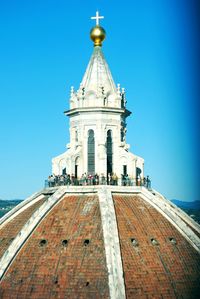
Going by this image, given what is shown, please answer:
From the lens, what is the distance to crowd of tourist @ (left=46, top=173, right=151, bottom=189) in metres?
48.9

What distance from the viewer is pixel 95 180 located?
1919 inches

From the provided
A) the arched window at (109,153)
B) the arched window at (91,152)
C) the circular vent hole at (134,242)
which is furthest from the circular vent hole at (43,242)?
the arched window at (109,153)

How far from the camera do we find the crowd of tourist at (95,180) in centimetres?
4891

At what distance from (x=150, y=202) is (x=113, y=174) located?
381cm

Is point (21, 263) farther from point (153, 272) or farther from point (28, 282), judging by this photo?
point (153, 272)

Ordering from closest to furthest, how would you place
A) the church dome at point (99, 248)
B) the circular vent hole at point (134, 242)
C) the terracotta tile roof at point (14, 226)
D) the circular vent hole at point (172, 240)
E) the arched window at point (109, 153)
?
1. the church dome at point (99, 248)
2. the circular vent hole at point (134, 242)
3. the circular vent hole at point (172, 240)
4. the terracotta tile roof at point (14, 226)
5. the arched window at point (109, 153)

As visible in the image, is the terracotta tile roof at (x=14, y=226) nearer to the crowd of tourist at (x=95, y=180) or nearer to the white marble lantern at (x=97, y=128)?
the crowd of tourist at (x=95, y=180)

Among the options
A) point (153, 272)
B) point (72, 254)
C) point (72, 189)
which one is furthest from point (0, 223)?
point (153, 272)

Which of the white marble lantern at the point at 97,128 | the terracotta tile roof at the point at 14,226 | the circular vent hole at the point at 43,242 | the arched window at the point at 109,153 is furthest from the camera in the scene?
the arched window at the point at 109,153

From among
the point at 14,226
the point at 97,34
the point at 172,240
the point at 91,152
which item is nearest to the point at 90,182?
the point at 91,152

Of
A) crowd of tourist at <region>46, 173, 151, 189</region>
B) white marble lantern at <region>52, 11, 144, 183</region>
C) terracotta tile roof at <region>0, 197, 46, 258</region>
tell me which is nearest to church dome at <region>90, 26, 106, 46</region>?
white marble lantern at <region>52, 11, 144, 183</region>

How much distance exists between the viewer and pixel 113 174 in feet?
167

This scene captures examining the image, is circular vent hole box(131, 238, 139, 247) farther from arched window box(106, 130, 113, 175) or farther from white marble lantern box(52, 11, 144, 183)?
arched window box(106, 130, 113, 175)

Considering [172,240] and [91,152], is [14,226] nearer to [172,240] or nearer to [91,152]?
[91,152]
